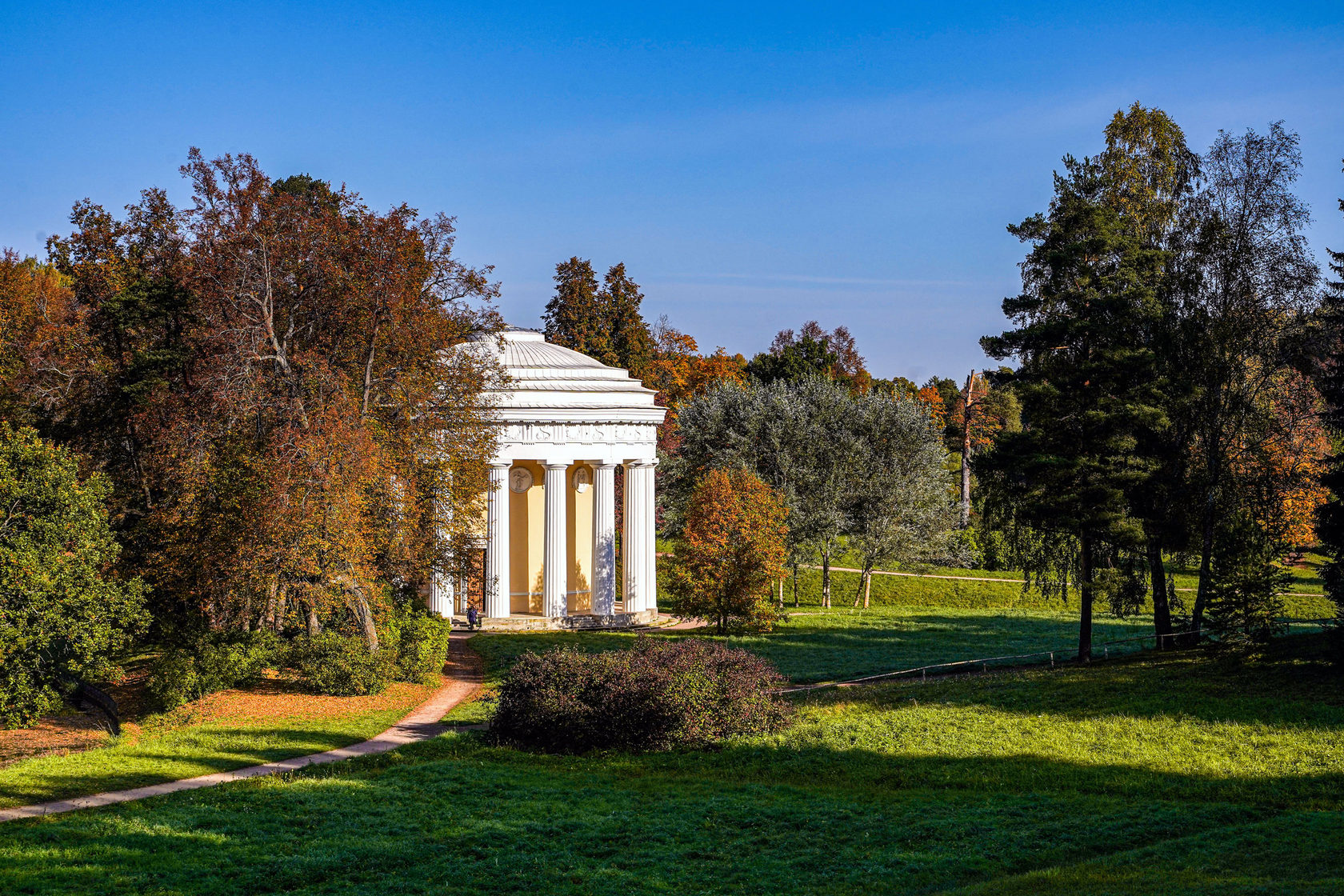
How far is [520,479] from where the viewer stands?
4547 cm

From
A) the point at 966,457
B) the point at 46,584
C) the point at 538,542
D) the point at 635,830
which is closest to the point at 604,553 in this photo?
the point at 538,542

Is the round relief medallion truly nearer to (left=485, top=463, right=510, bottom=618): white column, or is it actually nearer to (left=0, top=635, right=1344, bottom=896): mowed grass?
(left=485, top=463, right=510, bottom=618): white column

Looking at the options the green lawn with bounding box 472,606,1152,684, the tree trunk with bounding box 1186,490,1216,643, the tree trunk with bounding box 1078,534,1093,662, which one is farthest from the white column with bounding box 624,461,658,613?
the tree trunk with bounding box 1186,490,1216,643

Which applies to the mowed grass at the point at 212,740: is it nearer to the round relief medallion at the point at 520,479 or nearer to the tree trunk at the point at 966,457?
the round relief medallion at the point at 520,479

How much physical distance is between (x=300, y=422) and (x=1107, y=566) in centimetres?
2263

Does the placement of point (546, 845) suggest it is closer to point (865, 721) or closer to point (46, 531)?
point (865, 721)

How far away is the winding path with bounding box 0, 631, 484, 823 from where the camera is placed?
17.5 metres

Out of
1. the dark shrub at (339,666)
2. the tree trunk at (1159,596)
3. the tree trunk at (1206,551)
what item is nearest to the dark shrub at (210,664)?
the dark shrub at (339,666)

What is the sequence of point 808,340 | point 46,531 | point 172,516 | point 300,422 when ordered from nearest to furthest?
point 46,531, point 172,516, point 300,422, point 808,340

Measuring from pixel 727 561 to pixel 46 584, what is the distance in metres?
24.2

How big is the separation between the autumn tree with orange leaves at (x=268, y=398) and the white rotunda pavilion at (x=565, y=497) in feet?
33.0

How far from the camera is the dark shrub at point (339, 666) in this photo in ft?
89.7

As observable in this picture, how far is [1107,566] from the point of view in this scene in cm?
3017

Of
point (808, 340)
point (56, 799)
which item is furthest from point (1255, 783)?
point (808, 340)
